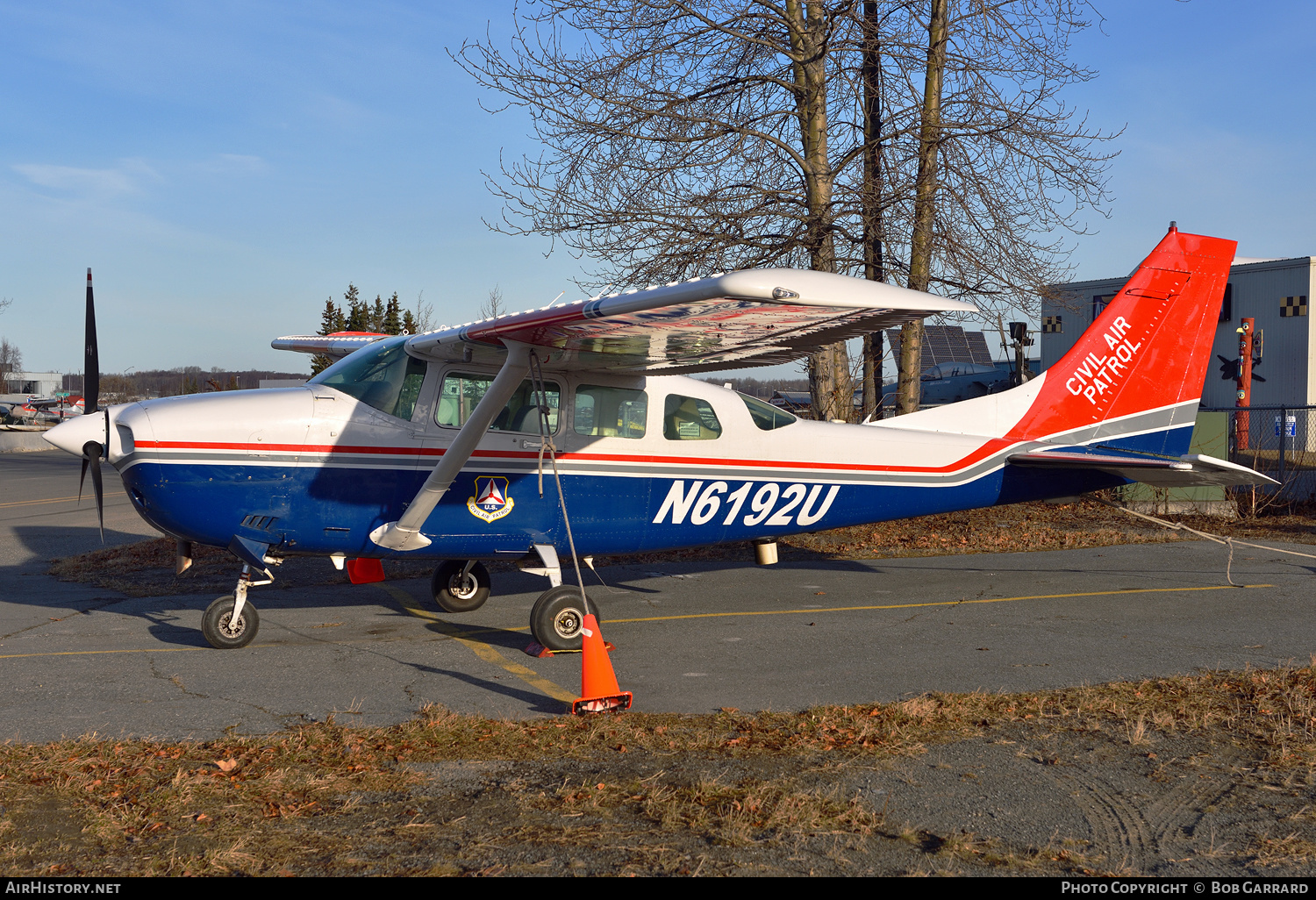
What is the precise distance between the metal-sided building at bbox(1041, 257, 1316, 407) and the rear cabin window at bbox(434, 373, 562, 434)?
26.8m

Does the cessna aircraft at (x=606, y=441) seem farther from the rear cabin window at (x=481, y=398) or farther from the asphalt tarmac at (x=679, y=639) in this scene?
the asphalt tarmac at (x=679, y=639)

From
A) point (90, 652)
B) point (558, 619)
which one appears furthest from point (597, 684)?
point (90, 652)

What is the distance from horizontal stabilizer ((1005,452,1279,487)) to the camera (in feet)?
26.8

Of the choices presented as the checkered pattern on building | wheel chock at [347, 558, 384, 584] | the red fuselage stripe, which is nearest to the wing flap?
the red fuselage stripe

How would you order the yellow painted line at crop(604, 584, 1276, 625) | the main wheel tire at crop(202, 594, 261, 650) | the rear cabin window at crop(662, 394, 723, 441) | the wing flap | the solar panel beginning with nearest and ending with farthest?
the wing flap < the main wheel tire at crop(202, 594, 261, 650) < the rear cabin window at crop(662, 394, 723, 441) < the yellow painted line at crop(604, 584, 1276, 625) < the solar panel

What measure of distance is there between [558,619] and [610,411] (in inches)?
71.0

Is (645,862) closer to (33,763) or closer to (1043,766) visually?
(1043,766)

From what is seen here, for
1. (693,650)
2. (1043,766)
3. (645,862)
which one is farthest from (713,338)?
(645,862)

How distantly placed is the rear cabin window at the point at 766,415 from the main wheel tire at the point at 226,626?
4.37 meters

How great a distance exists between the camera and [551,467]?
7516mm

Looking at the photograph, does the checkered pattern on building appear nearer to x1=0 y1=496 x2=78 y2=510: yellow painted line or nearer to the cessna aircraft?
the cessna aircraft

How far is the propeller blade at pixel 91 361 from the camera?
7.20 m

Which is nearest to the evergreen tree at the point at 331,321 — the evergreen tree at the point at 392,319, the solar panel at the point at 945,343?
the evergreen tree at the point at 392,319

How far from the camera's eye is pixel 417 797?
13.0 ft
